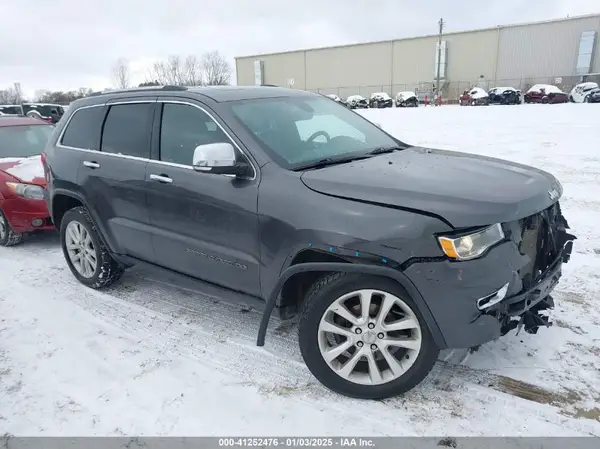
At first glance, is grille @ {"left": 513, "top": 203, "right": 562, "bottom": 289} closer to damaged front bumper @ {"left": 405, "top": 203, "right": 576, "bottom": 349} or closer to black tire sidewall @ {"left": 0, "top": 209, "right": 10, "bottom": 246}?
damaged front bumper @ {"left": 405, "top": 203, "right": 576, "bottom": 349}

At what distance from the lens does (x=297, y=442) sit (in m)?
2.54

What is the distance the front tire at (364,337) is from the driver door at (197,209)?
0.56 m

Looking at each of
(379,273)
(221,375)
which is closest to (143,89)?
(221,375)

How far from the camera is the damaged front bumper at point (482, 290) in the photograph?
2445 millimetres


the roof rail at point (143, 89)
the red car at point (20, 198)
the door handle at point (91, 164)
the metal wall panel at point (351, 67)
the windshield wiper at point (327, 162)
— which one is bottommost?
the red car at point (20, 198)

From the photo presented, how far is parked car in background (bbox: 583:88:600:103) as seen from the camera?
2830 cm

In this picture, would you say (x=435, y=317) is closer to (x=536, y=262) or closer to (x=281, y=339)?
(x=536, y=262)

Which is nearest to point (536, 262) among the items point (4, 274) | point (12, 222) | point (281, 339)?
point (281, 339)

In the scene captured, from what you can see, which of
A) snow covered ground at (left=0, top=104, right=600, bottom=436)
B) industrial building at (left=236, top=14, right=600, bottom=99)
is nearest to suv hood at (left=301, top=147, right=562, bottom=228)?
snow covered ground at (left=0, top=104, right=600, bottom=436)

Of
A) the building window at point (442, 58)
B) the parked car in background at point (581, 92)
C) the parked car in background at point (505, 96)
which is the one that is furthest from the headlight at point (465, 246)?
the building window at point (442, 58)

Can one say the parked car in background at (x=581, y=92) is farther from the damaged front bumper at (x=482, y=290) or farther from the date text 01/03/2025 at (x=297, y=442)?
the date text 01/03/2025 at (x=297, y=442)

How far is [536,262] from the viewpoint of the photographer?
2855 mm

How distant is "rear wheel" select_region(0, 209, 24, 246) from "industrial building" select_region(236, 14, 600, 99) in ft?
165

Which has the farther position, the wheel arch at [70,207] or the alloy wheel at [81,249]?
the alloy wheel at [81,249]
